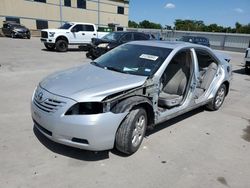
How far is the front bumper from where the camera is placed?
10.1 feet

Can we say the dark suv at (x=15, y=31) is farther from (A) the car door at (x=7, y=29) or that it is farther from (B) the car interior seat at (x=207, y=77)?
(B) the car interior seat at (x=207, y=77)

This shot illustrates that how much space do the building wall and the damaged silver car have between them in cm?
3485

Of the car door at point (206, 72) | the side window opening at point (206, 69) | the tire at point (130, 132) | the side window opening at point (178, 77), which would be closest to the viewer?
the tire at point (130, 132)

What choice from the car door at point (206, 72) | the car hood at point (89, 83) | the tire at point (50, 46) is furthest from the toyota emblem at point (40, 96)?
the tire at point (50, 46)

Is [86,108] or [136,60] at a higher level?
[136,60]

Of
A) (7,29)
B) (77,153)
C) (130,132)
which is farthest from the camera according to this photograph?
(7,29)

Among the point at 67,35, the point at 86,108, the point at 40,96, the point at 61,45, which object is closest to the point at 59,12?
the point at 67,35

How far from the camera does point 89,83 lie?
139 inches

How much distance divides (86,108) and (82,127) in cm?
26

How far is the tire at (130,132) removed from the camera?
3.36 metres

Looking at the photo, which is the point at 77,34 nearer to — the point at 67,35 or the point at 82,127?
the point at 67,35

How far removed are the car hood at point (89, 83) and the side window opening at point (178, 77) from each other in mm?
1258

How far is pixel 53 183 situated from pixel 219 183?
Result: 2.09 meters

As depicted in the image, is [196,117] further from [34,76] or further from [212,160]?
[34,76]
